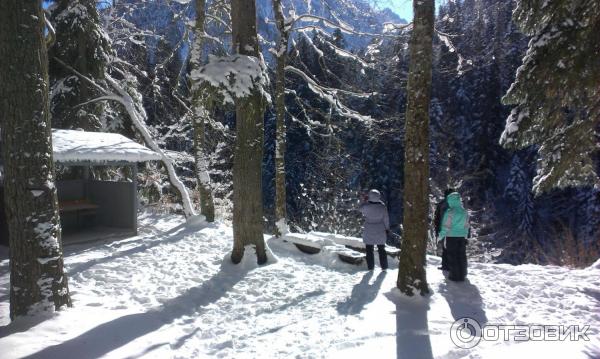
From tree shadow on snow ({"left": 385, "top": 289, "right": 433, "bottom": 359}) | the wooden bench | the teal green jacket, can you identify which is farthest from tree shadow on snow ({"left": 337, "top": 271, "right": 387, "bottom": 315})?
the teal green jacket

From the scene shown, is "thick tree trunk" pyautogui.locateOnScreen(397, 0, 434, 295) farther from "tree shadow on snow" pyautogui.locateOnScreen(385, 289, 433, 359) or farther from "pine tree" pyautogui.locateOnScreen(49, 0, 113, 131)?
"pine tree" pyautogui.locateOnScreen(49, 0, 113, 131)

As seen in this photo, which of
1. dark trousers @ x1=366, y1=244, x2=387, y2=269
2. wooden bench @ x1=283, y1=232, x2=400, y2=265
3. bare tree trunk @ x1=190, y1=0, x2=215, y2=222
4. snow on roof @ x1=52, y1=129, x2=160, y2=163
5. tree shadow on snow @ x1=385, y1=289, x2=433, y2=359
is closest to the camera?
tree shadow on snow @ x1=385, y1=289, x2=433, y2=359

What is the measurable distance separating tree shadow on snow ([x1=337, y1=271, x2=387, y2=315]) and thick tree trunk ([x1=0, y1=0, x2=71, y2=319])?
136 inches

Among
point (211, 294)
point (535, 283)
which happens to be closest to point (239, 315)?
point (211, 294)

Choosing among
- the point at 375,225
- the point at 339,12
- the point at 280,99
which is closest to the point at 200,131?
the point at 280,99

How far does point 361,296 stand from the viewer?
567cm

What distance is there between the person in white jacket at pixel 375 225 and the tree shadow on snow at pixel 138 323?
229 cm

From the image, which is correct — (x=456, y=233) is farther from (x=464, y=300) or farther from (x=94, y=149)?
(x=94, y=149)

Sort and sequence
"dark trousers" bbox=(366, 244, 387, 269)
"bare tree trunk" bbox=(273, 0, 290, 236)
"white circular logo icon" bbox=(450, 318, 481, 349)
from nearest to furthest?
"white circular logo icon" bbox=(450, 318, 481, 349) < "dark trousers" bbox=(366, 244, 387, 269) < "bare tree trunk" bbox=(273, 0, 290, 236)

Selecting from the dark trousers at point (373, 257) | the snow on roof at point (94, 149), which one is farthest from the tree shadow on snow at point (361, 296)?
the snow on roof at point (94, 149)

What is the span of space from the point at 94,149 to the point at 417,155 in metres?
6.99

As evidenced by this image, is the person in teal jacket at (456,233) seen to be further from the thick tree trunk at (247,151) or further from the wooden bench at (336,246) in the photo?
the thick tree trunk at (247,151)

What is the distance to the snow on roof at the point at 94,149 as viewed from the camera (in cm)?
Result: 824

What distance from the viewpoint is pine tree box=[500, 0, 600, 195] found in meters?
5.83
